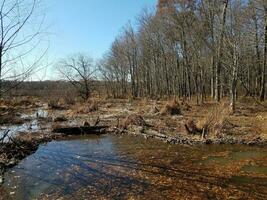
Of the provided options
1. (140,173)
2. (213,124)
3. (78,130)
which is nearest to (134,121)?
(78,130)

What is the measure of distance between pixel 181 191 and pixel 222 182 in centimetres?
143

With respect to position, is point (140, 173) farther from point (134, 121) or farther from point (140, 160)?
point (134, 121)

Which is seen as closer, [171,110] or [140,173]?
[140,173]

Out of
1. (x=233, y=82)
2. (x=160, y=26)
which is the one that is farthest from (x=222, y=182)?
(x=160, y=26)

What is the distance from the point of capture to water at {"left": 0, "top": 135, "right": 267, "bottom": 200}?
9.48 m

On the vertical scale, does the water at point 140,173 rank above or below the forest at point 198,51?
below

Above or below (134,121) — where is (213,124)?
above

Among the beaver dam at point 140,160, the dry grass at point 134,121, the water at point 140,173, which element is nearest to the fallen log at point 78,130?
the beaver dam at point 140,160

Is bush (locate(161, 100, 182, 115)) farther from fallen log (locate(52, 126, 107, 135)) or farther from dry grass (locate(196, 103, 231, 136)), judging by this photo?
dry grass (locate(196, 103, 231, 136))

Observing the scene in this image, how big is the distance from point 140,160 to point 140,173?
1.98m

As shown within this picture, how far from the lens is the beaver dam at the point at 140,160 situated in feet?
31.8

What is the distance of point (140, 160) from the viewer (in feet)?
43.9

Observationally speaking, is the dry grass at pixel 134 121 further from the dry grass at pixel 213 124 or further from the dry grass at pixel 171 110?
the dry grass at pixel 171 110

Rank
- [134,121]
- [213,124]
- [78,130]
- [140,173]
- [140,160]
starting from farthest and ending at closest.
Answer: [134,121] < [78,130] < [213,124] < [140,160] < [140,173]
